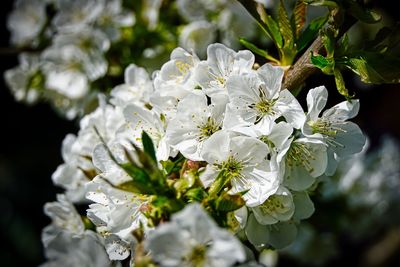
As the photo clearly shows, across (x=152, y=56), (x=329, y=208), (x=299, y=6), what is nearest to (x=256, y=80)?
(x=299, y=6)

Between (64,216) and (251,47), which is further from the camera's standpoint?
(64,216)

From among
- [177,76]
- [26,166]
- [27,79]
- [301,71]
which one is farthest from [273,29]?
[26,166]

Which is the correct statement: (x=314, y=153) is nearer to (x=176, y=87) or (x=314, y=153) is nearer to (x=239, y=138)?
(x=239, y=138)

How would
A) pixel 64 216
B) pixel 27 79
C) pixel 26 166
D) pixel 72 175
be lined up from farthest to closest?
1. pixel 26 166
2. pixel 27 79
3. pixel 72 175
4. pixel 64 216

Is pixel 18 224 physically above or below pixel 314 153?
below

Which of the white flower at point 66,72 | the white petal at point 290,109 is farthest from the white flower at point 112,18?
the white petal at point 290,109

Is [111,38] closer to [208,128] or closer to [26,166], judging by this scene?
[208,128]

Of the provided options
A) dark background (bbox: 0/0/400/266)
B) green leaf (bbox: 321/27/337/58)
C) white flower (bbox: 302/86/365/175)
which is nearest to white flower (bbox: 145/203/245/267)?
white flower (bbox: 302/86/365/175)
